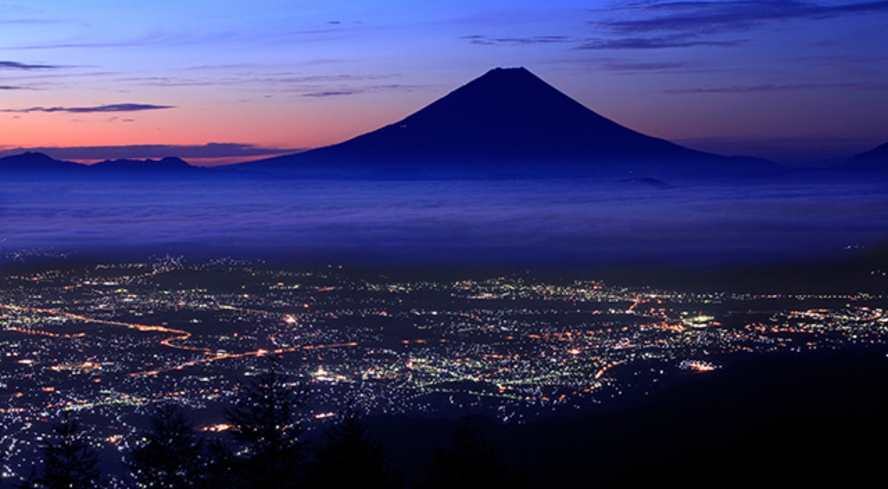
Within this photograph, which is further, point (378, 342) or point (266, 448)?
point (378, 342)

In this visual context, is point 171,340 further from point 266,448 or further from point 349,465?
point 349,465

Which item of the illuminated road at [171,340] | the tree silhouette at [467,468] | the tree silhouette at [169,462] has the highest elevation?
the tree silhouette at [467,468]

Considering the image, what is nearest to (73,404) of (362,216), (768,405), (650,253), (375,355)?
(375,355)

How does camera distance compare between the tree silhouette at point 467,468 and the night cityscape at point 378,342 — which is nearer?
the tree silhouette at point 467,468

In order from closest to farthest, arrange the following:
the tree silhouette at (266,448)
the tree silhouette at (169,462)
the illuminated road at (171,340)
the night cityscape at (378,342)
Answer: the tree silhouette at (266,448), the tree silhouette at (169,462), the night cityscape at (378,342), the illuminated road at (171,340)

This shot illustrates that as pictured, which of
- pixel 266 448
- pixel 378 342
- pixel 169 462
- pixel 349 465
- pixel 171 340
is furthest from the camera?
pixel 171 340

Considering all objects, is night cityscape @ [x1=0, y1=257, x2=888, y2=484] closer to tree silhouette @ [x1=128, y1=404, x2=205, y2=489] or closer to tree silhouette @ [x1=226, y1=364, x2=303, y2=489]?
tree silhouette @ [x1=128, y1=404, x2=205, y2=489]

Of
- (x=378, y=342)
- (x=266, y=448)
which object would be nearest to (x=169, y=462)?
(x=266, y=448)

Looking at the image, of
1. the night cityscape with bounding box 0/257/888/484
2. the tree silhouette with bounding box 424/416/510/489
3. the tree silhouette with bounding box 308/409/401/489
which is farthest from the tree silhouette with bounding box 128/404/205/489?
the night cityscape with bounding box 0/257/888/484

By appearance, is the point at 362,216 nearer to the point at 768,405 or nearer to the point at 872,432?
the point at 768,405

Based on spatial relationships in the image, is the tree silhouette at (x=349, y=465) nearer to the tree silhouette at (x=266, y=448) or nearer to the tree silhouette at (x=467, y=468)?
the tree silhouette at (x=266, y=448)

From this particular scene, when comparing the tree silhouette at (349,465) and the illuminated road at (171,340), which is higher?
the tree silhouette at (349,465)

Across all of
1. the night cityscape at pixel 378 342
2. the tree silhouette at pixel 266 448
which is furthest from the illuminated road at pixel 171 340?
the tree silhouette at pixel 266 448
